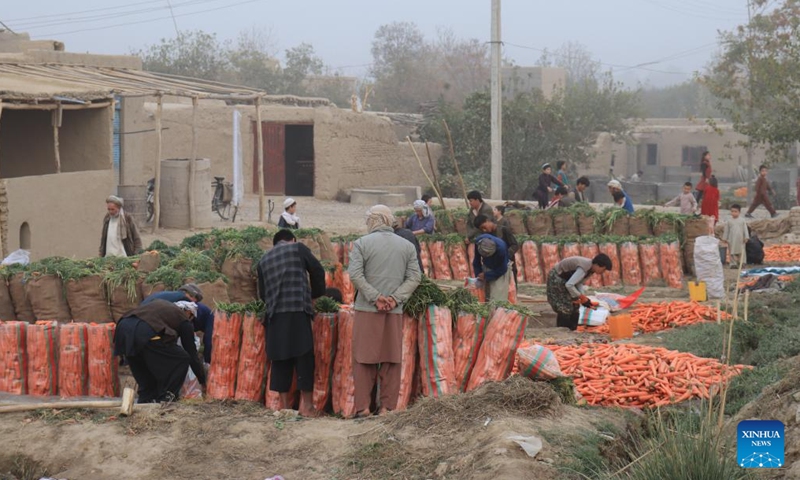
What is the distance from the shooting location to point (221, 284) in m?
11.0

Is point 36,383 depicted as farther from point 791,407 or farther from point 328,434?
point 791,407

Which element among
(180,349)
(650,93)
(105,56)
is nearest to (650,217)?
(180,349)

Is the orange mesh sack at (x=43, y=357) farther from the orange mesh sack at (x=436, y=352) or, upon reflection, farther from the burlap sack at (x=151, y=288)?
the orange mesh sack at (x=436, y=352)

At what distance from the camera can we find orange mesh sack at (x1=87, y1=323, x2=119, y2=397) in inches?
387

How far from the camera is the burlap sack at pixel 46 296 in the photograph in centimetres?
1093

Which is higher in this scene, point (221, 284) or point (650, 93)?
point (650, 93)

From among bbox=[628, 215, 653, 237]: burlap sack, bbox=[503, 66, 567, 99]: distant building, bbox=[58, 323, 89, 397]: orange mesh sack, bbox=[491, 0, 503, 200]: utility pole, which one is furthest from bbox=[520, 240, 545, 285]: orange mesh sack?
bbox=[503, 66, 567, 99]: distant building

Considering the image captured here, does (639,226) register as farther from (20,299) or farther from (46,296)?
(20,299)

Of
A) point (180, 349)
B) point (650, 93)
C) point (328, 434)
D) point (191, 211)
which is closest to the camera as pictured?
point (328, 434)

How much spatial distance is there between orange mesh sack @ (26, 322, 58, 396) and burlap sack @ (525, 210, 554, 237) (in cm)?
921

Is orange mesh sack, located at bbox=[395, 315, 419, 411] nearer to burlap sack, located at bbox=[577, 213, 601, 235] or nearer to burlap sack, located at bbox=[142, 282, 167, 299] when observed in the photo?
burlap sack, located at bbox=[142, 282, 167, 299]

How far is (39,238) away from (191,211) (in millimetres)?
5324

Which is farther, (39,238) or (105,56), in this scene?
(105,56)

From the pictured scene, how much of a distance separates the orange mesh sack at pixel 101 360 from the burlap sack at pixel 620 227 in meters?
9.30
